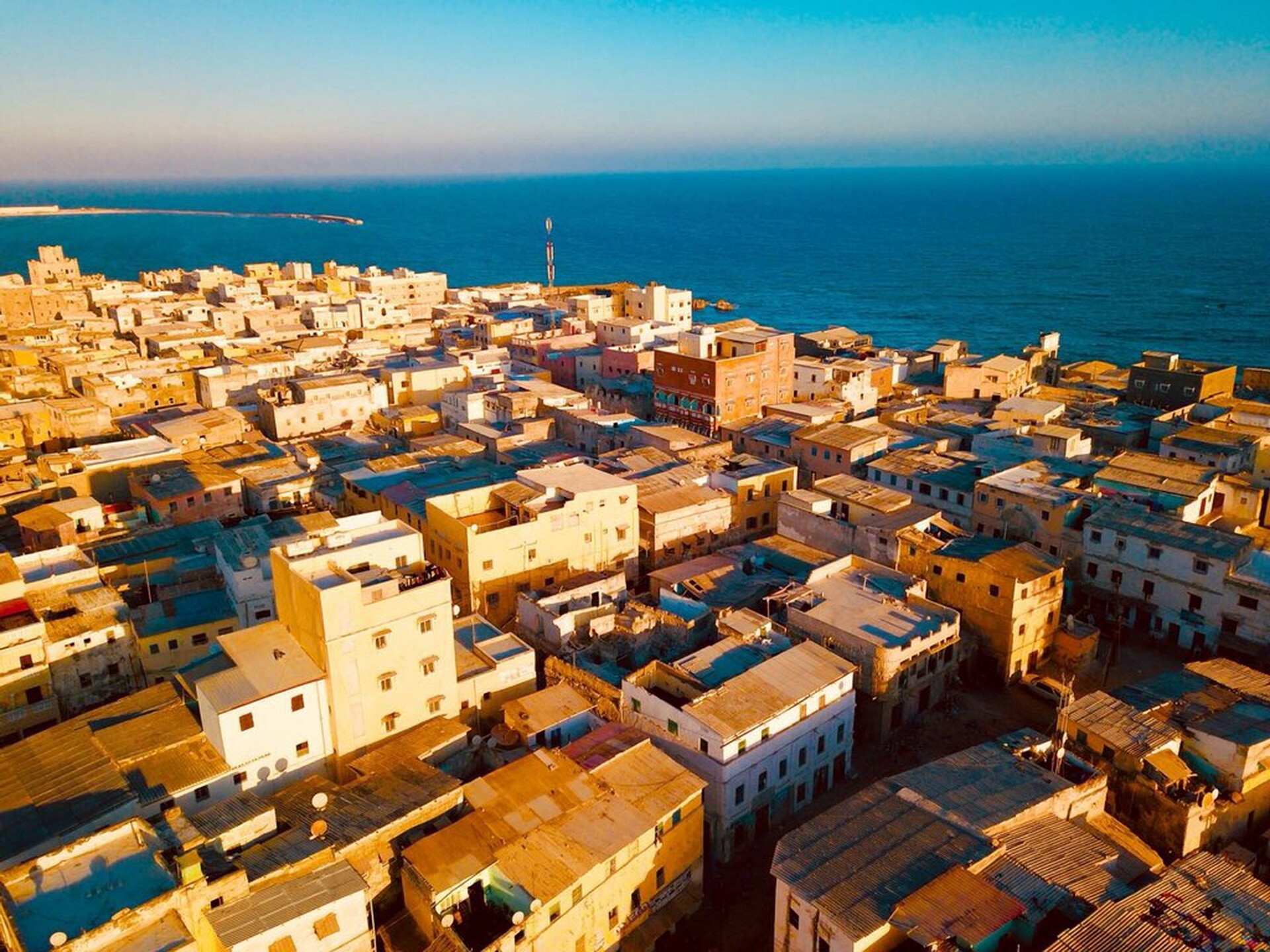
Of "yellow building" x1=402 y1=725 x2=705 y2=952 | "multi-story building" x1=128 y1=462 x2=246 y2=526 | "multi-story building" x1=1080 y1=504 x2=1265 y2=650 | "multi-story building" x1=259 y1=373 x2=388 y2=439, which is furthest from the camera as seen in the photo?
"multi-story building" x1=259 y1=373 x2=388 y2=439

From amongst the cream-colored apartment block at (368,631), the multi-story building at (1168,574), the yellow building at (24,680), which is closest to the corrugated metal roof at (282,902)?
the cream-colored apartment block at (368,631)

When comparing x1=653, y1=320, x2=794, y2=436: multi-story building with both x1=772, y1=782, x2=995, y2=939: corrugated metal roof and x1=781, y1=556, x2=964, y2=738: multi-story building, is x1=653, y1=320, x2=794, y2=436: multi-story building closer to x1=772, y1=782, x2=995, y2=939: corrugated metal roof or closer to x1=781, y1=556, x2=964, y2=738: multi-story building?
x1=781, y1=556, x2=964, y2=738: multi-story building

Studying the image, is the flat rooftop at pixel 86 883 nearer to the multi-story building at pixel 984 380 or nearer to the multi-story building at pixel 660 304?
the multi-story building at pixel 984 380

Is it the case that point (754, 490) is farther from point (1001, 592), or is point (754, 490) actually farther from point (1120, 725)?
point (1120, 725)

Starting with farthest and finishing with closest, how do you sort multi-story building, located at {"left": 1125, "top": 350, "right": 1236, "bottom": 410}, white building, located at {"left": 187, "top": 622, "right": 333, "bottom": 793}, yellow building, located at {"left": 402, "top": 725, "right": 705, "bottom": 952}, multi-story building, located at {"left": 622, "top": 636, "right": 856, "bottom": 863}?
1. multi-story building, located at {"left": 1125, "top": 350, "right": 1236, "bottom": 410}
2. multi-story building, located at {"left": 622, "top": 636, "right": 856, "bottom": 863}
3. white building, located at {"left": 187, "top": 622, "right": 333, "bottom": 793}
4. yellow building, located at {"left": 402, "top": 725, "right": 705, "bottom": 952}

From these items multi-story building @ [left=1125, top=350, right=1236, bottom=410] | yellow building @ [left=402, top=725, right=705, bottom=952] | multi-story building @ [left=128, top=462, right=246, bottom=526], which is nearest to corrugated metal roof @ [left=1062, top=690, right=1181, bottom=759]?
yellow building @ [left=402, top=725, right=705, bottom=952]

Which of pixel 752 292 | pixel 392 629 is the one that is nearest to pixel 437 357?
pixel 392 629
